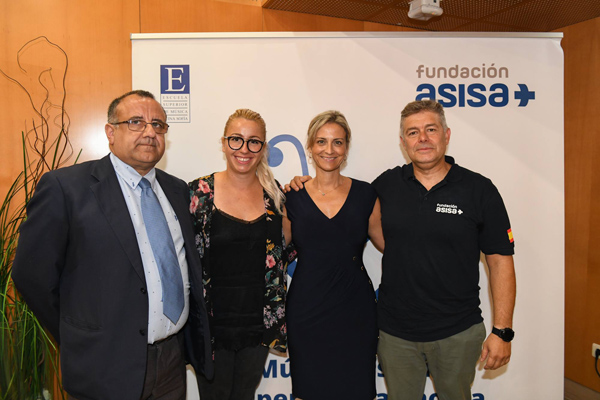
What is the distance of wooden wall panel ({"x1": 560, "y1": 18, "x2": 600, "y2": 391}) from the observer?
3473mm

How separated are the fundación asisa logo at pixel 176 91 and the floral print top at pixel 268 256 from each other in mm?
800

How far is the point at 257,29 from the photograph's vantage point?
140 inches

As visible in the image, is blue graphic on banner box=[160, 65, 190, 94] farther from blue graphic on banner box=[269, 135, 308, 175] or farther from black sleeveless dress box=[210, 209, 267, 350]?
black sleeveless dress box=[210, 209, 267, 350]

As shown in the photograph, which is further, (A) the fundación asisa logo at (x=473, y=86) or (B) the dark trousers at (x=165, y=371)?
(A) the fundación asisa logo at (x=473, y=86)

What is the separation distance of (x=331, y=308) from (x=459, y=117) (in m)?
1.65

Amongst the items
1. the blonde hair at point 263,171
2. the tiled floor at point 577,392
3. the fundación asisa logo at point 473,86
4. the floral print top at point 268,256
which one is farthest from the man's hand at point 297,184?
the tiled floor at point 577,392

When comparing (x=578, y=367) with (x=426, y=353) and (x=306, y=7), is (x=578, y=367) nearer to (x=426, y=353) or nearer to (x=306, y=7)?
(x=426, y=353)

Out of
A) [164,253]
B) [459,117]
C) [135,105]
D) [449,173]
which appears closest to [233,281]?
[164,253]

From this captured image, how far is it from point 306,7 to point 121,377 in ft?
10.3

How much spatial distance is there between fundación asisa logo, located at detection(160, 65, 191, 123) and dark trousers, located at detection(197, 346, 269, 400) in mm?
1597

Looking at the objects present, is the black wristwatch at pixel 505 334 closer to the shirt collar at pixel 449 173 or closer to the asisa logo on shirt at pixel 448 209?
the asisa logo on shirt at pixel 448 209

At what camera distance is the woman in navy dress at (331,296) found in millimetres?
2236

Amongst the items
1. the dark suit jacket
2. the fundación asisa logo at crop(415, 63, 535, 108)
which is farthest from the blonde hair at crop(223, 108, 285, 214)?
the fundación asisa logo at crop(415, 63, 535, 108)

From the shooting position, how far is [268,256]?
7.10 feet
